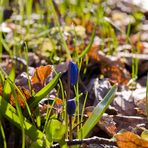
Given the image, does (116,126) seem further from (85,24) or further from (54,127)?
(85,24)

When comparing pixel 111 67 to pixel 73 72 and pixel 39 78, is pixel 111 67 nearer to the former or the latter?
pixel 39 78

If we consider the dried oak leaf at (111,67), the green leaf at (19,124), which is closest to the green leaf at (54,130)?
the green leaf at (19,124)

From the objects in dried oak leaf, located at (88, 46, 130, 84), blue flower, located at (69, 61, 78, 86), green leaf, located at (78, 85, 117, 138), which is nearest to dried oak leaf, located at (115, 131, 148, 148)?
green leaf, located at (78, 85, 117, 138)

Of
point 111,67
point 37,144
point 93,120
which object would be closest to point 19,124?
point 37,144

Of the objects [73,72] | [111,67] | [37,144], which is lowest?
[111,67]

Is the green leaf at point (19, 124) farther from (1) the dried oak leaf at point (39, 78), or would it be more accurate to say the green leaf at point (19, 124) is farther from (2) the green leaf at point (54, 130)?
(1) the dried oak leaf at point (39, 78)

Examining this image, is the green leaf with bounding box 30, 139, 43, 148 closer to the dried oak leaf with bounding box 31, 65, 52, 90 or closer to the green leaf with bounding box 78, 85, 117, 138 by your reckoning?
the green leaf with bounding box 78, 85, 117, 138

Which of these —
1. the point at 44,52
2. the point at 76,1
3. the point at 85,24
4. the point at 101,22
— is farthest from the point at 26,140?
the point at 76,1
